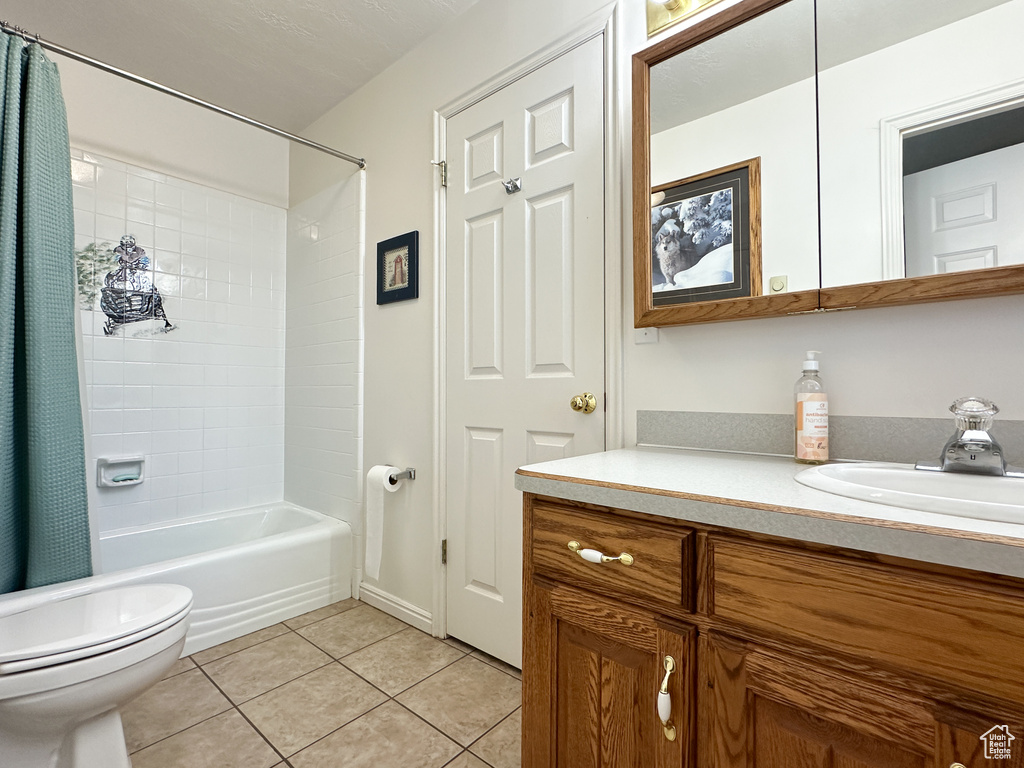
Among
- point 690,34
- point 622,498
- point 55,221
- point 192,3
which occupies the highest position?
point 192,3

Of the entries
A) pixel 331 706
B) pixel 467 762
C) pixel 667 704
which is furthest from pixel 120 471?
pixel 667 704

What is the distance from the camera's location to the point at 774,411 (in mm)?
1159

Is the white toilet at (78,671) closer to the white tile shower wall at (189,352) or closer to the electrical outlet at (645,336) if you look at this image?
the white tile shower wall at (189,352)

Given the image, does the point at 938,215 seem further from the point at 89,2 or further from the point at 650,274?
the point at 89,2

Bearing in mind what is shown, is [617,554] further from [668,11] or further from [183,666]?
[183,666]

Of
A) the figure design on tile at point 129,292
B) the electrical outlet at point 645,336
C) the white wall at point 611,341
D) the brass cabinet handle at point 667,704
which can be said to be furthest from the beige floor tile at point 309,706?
the figure design on tile at point 129,292

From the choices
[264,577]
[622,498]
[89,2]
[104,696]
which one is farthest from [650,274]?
[89,2]

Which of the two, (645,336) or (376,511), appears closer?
(645,336)

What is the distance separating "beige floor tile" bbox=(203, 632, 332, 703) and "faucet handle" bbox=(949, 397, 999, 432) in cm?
196

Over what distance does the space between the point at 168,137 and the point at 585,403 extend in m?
2.53

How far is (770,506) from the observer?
0.68 metres

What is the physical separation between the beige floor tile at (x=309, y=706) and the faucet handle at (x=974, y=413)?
166 centimetres

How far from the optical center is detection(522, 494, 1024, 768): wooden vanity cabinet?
0.54 m

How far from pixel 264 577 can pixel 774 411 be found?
79.7 inches
